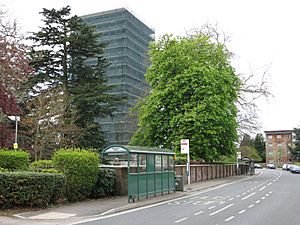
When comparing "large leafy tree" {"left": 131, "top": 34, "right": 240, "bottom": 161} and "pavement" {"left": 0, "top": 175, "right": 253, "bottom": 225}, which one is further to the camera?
"large leafy tree" {"left": 131, "top": 34, "right": 240, "bottom": 161}

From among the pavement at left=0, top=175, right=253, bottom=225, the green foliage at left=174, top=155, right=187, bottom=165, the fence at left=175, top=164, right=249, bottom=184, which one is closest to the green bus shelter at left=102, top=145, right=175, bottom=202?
the pavement at left=0, top=175, right=253, bottom=225

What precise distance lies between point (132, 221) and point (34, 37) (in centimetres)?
3359

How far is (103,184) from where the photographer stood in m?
19.9

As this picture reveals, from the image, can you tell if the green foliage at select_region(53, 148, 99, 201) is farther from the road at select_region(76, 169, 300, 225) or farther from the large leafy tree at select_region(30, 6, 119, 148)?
the large leafy tree at select_region(30, 6, 119, 148)

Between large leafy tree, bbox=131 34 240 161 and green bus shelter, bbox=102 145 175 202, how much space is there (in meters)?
14.4

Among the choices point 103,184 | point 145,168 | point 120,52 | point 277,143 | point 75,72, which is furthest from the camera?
point 277,143

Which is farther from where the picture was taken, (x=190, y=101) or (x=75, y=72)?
(x=75, y=72)

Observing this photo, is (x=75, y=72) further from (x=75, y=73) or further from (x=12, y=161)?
(x=12, y=161)

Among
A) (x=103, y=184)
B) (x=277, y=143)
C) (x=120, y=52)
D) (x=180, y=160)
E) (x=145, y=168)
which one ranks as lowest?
(x=103, y=184)

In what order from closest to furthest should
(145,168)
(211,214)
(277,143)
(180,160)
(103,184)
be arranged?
(211,214)
(145,168)
(103,184)
(180,160)
(277,143)

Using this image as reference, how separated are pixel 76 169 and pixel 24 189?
9.77 ft

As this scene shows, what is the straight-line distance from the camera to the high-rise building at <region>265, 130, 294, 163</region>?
140625 mm

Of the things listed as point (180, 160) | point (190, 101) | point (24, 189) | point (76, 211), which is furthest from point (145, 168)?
point (190, 101)

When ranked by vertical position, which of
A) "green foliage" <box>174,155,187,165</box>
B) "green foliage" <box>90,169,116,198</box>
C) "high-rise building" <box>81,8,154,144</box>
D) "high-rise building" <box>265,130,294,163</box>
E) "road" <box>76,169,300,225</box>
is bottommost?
"road" <box>76,169,300,225</box>
